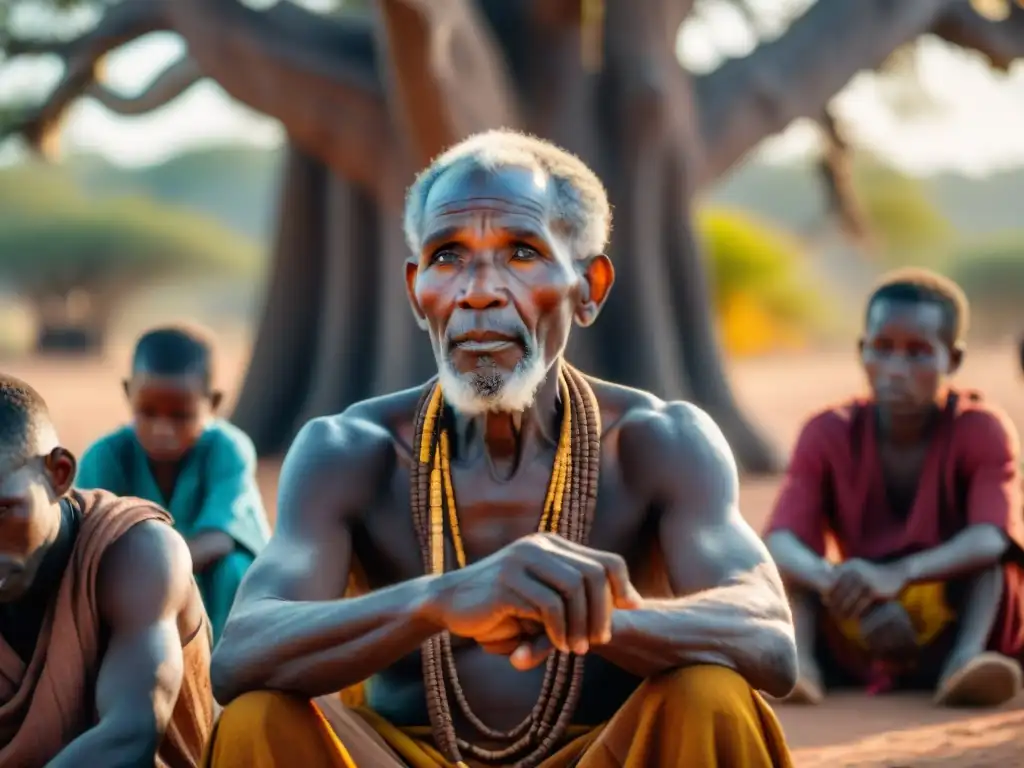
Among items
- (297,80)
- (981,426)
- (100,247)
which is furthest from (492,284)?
(100,247)

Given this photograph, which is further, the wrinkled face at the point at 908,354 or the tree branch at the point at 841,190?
the tree branch at the point at 841,190

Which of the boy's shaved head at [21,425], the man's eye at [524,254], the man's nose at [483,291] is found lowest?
the boy's shaved head at [21,425]

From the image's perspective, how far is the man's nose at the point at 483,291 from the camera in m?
3.31

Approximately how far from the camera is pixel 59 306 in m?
48.3

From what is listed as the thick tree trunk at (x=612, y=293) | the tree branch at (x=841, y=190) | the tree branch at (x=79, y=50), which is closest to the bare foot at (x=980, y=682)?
the thick tree trunk at (x=612, y=293)

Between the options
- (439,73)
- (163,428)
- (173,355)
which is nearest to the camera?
(163,428)

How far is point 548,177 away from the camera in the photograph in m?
3.46

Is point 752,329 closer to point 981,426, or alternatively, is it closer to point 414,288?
point 981,426

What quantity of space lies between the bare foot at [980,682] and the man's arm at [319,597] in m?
2.78

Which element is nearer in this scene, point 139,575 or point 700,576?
point 700,576

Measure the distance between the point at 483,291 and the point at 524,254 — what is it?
0.45 ft

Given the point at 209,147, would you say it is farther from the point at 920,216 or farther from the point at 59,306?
the point at 920,216

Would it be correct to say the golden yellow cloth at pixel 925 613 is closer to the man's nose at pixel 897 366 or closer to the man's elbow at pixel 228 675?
the man's nose at pixel 897 366

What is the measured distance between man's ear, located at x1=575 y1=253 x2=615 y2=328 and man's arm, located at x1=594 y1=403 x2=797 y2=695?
0.85 feet
